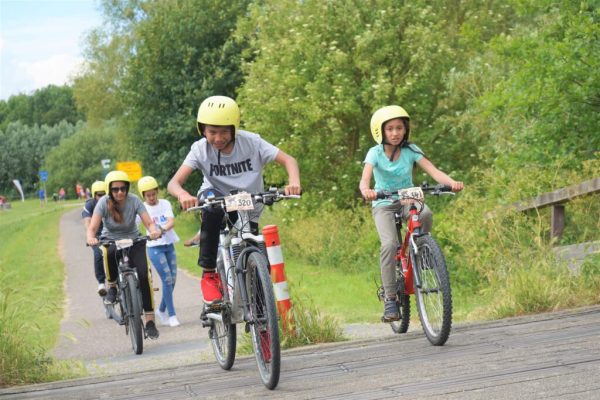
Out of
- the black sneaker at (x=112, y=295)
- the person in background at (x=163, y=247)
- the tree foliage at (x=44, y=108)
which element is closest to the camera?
the black sneaker at (x=112, y=295)

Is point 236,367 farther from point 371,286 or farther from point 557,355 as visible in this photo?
point 371,286

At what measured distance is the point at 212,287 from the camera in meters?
7.62

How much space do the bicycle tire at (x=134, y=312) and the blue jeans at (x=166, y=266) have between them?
201 centimetres

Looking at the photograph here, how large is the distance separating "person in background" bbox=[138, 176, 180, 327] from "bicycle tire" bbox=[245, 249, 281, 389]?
22.7ft

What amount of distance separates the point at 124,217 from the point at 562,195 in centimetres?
485

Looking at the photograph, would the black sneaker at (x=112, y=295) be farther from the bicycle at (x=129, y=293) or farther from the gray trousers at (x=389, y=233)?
the gray trousers at (x=389, y=233)

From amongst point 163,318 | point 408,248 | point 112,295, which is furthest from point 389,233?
point 163,318

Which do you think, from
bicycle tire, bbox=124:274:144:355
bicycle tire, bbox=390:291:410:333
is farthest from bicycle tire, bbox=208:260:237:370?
bicycle tire, bbox=124:274:144:355

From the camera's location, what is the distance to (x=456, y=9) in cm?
3600

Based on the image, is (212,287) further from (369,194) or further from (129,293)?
(129,293)

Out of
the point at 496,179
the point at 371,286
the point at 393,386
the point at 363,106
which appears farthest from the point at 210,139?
the point at 363,106

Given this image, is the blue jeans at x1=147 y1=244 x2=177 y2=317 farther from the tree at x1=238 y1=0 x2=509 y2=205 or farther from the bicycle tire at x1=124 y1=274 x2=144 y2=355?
the tree at x1=238 y1=0 x2=509 y2=205

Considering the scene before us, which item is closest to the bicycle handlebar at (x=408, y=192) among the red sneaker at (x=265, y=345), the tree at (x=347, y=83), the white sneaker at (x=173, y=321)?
the red sneaker at (x=265, y=345)

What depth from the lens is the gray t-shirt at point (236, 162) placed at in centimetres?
748
